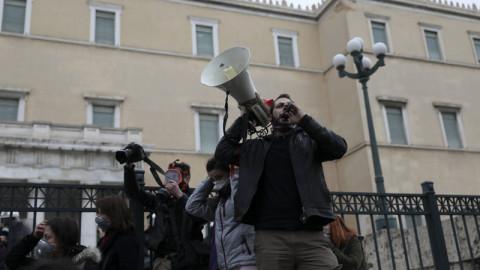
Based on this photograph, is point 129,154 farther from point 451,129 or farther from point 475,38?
point 475,38

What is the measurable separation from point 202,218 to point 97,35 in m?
19.0

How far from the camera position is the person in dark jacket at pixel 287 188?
3.56 meters

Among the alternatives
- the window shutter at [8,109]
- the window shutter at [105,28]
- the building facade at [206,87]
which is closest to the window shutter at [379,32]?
the building facade at [206,87]

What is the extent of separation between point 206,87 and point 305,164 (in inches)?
777

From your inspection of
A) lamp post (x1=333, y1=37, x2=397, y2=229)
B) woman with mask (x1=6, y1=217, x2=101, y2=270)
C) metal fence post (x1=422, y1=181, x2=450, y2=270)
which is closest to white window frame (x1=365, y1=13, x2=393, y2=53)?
lamp post (x1=333, y1=37, x2=397, y2=229)

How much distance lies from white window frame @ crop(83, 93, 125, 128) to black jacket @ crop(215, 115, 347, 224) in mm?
17604

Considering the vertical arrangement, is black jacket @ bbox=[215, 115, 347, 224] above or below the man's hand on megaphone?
below

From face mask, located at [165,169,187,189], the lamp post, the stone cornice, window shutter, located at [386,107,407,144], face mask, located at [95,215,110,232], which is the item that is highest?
the stone cornice

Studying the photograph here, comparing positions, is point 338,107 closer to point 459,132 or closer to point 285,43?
point 285,43

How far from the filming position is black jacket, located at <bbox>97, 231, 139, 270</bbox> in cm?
409

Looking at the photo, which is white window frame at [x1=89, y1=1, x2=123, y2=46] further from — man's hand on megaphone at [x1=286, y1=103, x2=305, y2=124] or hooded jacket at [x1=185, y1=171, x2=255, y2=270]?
man's hand on megaphone at [x1=286, y1=103, x2=305, y2=124]

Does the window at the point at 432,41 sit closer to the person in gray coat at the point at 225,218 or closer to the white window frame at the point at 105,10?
the white window frame at the point at 105,10

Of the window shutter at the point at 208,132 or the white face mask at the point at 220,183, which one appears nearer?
the white face mask at the point at 220,183

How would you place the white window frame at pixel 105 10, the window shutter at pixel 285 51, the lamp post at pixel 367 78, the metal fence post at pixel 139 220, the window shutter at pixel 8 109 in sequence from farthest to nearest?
the window shutter at pixel 285 51 < the white window frame at pixel 105 10 < the window shutter at pixel 8 109 < the lamp post at pixel 367 78 < the metal fence post at pixel 139 220
